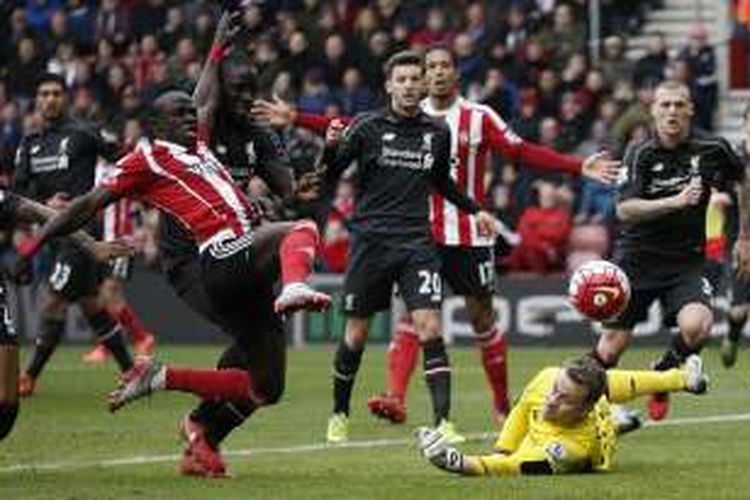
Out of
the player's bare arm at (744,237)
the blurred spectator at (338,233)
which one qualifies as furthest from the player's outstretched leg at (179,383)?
the blurred spectator at (338,233)

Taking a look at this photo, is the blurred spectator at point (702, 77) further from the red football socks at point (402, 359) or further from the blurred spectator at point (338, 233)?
the red football socks at point (402, 359)

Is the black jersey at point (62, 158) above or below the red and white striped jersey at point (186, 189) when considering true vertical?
below

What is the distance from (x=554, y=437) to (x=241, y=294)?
6.22 feet

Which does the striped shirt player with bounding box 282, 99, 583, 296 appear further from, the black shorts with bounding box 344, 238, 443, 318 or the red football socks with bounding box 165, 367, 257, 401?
the red football socks with bounding box 165, 367, 257, 401

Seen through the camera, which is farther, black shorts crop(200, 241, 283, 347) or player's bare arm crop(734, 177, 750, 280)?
player's bare arm crop(734, 177, 750, 280)

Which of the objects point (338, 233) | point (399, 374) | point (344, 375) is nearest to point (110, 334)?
point (399, 374)

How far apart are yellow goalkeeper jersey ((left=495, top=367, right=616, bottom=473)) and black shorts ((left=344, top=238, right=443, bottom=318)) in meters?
2.52

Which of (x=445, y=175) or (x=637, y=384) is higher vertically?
(x=445, y=175)

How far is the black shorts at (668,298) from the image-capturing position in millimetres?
15906

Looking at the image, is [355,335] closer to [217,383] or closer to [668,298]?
[668,298]

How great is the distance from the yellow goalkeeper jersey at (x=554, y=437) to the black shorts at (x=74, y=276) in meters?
8.08

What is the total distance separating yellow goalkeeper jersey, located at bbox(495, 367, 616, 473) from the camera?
13.0 m

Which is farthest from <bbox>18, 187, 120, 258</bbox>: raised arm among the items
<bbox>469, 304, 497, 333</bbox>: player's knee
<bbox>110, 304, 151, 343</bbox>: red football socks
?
<bbox>110, 304, 151, 343</bbox>: red football socks

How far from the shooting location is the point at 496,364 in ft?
56.0
